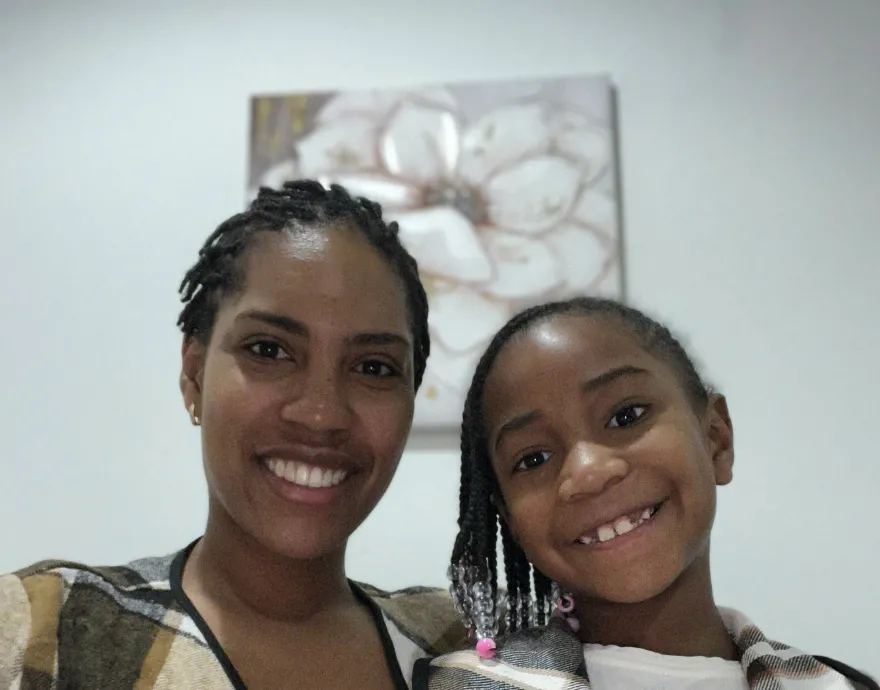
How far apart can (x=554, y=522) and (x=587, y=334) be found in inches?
8.2

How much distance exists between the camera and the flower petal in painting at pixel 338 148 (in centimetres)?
146

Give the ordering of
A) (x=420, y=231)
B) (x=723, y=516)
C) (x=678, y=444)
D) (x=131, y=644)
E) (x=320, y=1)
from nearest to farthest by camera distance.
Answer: (x=131, y=644)
(x=678, y=444)
(x=723, y=516)
(x=420, y=231)
(x=320, y=1)

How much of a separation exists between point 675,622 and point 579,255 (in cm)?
73

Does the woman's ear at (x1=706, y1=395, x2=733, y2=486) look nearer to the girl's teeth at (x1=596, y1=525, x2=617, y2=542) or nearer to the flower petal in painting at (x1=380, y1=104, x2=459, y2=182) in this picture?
the girl's teeth at (x1=596, y1=525, x2=617, y2=542)

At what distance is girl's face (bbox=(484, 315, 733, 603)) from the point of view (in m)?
0.75

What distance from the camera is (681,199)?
142 cm

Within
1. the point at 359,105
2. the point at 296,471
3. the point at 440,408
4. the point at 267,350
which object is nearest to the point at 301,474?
the point at 296,471

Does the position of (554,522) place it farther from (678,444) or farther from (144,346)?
(144,346)

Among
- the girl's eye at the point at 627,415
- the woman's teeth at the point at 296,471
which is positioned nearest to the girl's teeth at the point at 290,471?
the woman's teeth at the point at 296,471

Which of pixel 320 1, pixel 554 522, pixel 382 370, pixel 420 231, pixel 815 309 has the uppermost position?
pixel 320 1

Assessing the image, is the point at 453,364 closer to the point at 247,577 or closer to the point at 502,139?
the point at 502,139

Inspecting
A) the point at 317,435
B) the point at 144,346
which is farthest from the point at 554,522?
the point at 144,346

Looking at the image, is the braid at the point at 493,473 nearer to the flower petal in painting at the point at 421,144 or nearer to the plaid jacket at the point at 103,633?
the plaid jacket at the point at 103,633

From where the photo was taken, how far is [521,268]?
54.4 inches
